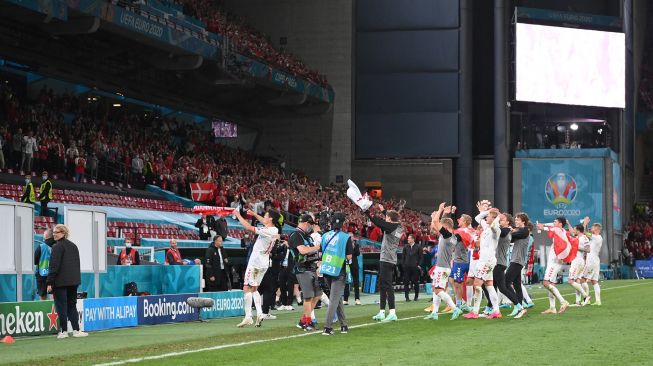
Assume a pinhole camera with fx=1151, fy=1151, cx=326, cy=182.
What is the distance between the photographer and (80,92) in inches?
1913

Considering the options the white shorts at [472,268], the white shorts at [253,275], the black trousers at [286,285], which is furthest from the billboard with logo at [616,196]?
the white shorts at [253,275]

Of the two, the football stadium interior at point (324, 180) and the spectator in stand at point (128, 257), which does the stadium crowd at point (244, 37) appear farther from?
the spectator in stand at point (128, 257)

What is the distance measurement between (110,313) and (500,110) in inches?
1779

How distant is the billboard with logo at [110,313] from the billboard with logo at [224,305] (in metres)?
2.47

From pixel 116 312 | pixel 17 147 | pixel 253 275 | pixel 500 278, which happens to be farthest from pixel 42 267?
pixel 17 147

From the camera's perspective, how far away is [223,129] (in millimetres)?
63531

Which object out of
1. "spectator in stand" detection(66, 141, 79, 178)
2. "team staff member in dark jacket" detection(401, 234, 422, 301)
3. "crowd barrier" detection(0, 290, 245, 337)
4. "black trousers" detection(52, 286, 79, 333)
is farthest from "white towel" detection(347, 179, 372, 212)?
"spectator in stand" detection(66, 141, 79, 178)

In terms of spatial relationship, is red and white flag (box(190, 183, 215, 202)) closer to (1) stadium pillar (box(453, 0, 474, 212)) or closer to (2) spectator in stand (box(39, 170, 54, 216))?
(2) spectator in stand (box(39, 170, 54, 216))

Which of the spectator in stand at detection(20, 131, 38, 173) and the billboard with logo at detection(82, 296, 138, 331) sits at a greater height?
the spectator in stand at detection(20, 131, 38, 173)

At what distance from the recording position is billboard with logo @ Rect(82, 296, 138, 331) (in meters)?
22.6

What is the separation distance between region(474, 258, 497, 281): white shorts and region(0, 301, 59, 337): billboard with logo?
27.7ft

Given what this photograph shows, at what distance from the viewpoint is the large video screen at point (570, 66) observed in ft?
217

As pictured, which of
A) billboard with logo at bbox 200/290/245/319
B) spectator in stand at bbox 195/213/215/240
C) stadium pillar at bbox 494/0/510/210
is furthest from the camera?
stadium pillar at bbox 494/0/510/210

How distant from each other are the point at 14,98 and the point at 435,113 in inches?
1204
